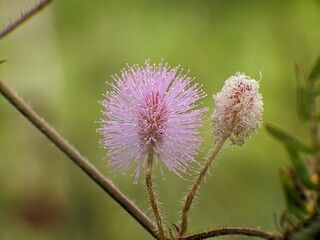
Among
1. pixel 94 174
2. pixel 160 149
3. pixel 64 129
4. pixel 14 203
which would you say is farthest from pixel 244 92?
pixel 64 129

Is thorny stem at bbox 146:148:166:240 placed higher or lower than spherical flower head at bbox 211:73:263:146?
lower

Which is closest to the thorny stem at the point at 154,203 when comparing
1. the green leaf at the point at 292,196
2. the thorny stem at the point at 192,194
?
the thorny stem at the point at 192,194

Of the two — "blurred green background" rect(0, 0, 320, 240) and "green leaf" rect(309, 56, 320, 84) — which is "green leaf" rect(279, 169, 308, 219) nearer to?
"green leaf" rect(309, 56, 320, 84)

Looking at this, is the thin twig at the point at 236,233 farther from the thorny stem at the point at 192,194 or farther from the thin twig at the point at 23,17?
the thin twig at the point at 23,17

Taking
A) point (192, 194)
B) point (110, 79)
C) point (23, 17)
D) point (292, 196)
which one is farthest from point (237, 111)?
point (110, 79)

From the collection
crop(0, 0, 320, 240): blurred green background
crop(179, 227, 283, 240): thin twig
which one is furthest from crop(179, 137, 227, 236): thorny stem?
crop(0, 0, 320, 240): blurred green background

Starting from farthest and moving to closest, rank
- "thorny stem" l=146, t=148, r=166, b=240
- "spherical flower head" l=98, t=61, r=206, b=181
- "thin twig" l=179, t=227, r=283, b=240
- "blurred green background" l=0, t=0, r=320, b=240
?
"blurred green background" l=0, t=0, r=320, b=240 < "spherical flower head" l=98, t=61, r=206, b=181 < "thorny stem" l=146, t=148, r=166, b=240 < "thin twig" l=179, t=227, r=283, b=240

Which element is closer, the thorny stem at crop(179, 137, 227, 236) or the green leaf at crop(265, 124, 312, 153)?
the green leaf at crop(265, 124, 312, 153)
